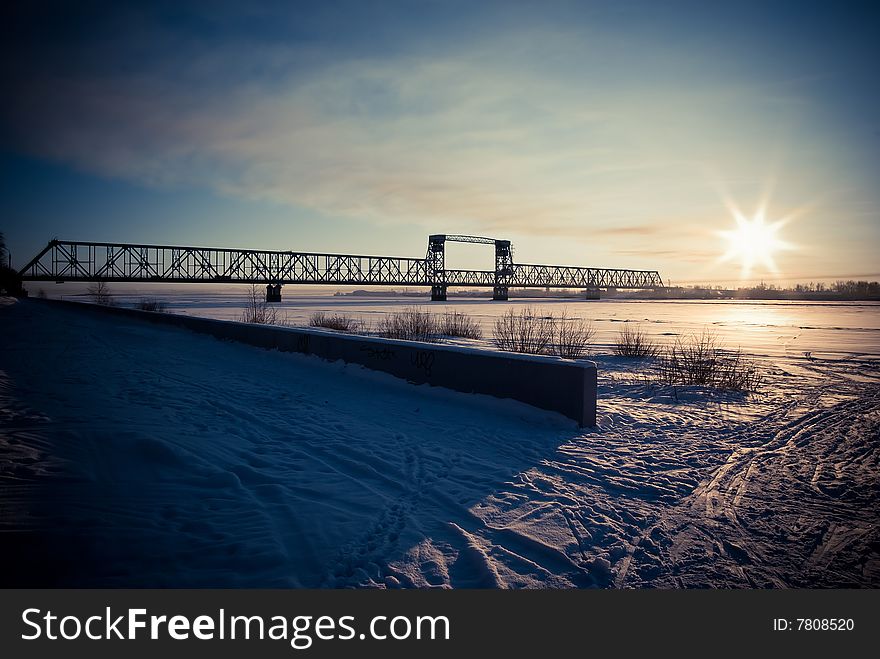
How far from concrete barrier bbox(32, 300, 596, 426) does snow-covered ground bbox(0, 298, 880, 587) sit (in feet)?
0.87

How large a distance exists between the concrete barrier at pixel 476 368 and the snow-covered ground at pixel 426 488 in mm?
265

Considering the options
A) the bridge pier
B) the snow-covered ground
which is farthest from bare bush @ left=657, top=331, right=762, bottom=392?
the bridge pier

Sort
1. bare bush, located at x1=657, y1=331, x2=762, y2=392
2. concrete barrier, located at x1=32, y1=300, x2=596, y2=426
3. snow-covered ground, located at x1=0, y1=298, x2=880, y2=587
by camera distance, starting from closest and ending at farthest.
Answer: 1. snow-covered ground, located at x1=0, y1=298, x2=880, y2=587
2. concrete barrier, located at x1=32, y1=300, x2=596, y2=426
3. bare bush, located at x1=657, y1=331, x2=762, y2=392

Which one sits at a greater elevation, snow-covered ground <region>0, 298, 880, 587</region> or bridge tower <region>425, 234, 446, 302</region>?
bridge tower <region>425, 234, 446, 302</region>

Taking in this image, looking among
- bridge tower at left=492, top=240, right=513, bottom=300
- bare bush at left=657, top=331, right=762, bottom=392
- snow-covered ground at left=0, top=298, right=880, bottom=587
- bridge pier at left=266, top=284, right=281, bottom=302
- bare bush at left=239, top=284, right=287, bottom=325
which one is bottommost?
snow-covered ground at left=0, top=298, right=880, bottom=587

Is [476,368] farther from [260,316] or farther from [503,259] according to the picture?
[503,259]

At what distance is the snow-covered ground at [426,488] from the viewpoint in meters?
2.81

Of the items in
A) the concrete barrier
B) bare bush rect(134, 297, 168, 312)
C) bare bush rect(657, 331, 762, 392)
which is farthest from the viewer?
bare bush rect(134, 297, 168, 312)

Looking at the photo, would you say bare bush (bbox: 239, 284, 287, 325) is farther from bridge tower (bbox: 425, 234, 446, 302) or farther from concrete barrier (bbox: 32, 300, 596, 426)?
bridge tower (bbox: 425, 234, 446, 302)

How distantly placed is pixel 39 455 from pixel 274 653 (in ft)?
11.8

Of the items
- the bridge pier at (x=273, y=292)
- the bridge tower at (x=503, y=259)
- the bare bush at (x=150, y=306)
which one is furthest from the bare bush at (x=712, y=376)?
the bridge tower at (x=503, y=259)

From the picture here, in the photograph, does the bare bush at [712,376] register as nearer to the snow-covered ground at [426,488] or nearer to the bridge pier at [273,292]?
the snow-covered ground at [426,488]

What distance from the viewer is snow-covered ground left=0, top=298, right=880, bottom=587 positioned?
9.23 feet

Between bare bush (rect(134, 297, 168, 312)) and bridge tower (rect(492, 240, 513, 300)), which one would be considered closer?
bare bush (rect(134, 297, 168, 312))
